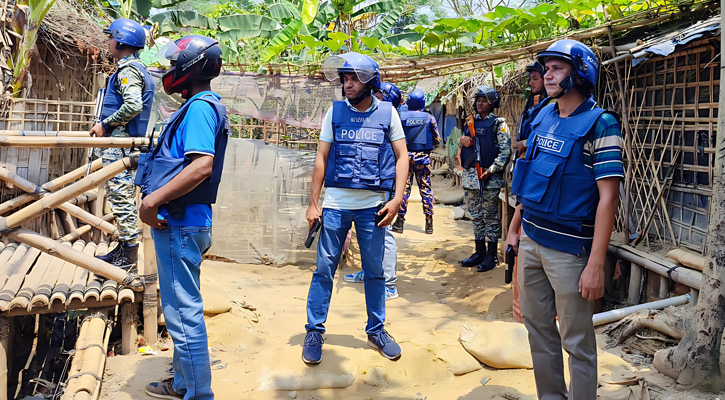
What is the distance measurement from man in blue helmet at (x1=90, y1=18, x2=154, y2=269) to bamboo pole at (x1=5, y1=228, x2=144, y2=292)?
1.74 feet

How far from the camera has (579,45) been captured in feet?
9.18

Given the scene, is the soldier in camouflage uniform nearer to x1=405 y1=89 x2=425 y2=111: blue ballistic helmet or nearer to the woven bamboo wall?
x1=405 y1=89 x2=425 y2=111: blue ballistic helmet

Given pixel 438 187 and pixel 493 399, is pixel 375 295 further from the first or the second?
pixel 438 187

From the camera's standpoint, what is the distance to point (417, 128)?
7.07 meters

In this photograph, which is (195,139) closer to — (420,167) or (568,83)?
(568,83)

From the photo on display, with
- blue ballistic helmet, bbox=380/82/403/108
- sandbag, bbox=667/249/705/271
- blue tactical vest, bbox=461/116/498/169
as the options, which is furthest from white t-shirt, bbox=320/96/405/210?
blue tactical vest, bbox=461/116/498/169

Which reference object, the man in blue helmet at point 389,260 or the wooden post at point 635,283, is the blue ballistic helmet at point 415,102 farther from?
the wooden post at point 635,283

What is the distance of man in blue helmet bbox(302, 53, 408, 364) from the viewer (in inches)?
152

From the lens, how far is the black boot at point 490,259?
6941mm

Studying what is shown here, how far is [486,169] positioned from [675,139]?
2.19 meters

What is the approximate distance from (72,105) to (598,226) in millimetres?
6829

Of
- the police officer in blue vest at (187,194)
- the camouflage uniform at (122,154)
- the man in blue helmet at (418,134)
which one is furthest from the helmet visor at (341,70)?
the man in blue helmet at (418,134)

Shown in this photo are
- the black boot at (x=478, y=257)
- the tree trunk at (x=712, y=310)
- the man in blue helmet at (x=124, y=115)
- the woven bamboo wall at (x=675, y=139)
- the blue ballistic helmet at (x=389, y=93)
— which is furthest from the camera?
the black boot at (x=478, y=257)

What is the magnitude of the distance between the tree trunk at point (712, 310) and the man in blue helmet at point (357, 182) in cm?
175
